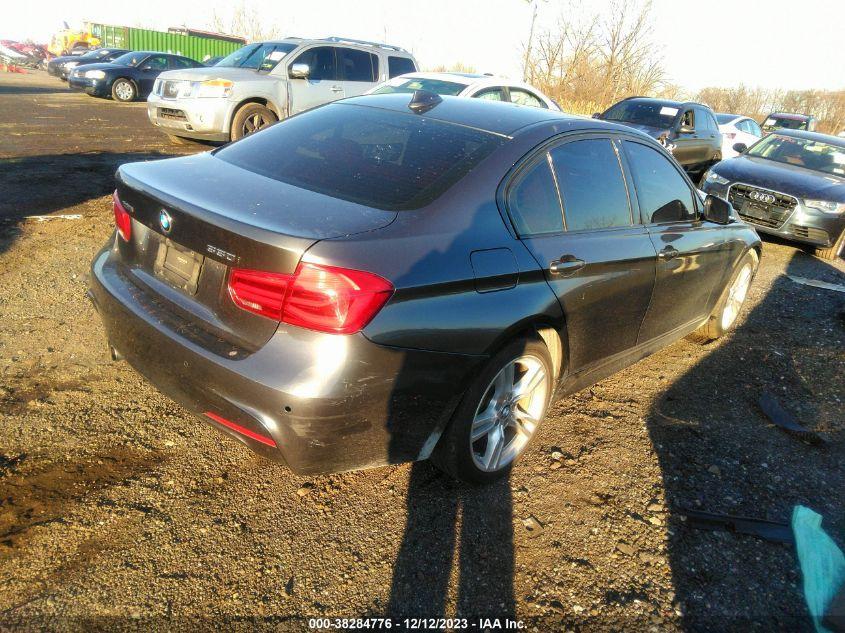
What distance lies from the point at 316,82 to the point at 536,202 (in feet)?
28.9

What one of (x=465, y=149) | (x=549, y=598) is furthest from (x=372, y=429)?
(x=465, y=149)

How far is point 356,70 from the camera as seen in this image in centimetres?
1122

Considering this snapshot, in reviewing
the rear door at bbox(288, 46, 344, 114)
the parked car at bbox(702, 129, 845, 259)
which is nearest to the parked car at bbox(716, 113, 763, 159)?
the parked car at bbox(702, 129, 845, 259)

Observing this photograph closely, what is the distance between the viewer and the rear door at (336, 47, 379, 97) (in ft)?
36.2

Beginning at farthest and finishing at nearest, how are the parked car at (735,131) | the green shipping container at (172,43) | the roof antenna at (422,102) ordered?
the green shipping container at (172,43) → the parked car at (735,131) → the roof antenna at (422,102)

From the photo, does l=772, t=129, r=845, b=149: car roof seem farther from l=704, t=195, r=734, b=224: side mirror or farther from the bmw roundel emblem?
the bmw roundel emblem

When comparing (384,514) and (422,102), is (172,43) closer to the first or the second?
(422,102)

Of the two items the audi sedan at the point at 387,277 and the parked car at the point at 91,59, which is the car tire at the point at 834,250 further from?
the parked car at the point at 91,59

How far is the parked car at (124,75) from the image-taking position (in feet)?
63.1

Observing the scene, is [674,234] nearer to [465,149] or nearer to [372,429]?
[465,149]

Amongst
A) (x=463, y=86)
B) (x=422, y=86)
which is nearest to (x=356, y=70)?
(x=422, y=86)

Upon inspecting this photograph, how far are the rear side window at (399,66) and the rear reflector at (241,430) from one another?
10.3 m

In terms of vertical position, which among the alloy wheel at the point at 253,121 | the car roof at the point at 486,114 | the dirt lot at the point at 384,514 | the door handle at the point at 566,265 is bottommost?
the dirt lot at the point at 384,514

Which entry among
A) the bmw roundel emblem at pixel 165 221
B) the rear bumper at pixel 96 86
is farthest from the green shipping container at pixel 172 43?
the bmw roundel emblem at pixel 165 221
